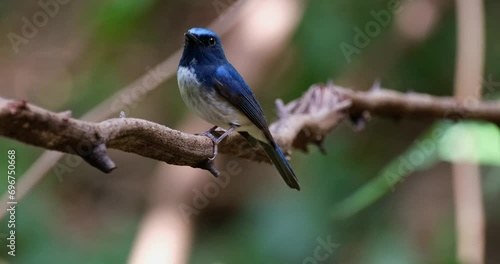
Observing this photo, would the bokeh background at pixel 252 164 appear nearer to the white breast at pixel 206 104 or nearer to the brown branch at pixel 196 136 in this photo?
the brown branch at pixel 196 136

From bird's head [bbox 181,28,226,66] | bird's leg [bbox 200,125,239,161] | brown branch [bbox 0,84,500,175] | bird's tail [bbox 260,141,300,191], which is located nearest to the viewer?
brown branch [bbox 0,84,500,175]

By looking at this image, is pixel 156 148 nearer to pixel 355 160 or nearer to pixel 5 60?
pixel 355 160

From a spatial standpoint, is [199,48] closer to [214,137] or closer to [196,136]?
[214,137]

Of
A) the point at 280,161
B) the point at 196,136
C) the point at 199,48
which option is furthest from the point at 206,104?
the point at 196,136

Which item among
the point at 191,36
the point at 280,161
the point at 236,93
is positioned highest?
the point at 191,36

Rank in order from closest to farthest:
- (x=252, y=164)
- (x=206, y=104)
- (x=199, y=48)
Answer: (x=206, y=104) < (x=199, y=48) < (x=252, y=164)

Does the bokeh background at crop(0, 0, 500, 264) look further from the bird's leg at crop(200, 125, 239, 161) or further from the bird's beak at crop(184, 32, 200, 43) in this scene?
the bird's leg at crop(200, 125, 239, 161)

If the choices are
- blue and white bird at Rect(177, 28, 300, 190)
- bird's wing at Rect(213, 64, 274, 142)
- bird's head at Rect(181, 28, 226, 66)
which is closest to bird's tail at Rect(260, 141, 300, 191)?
blue and white bird at Rect(177, 28, 300, 190)
